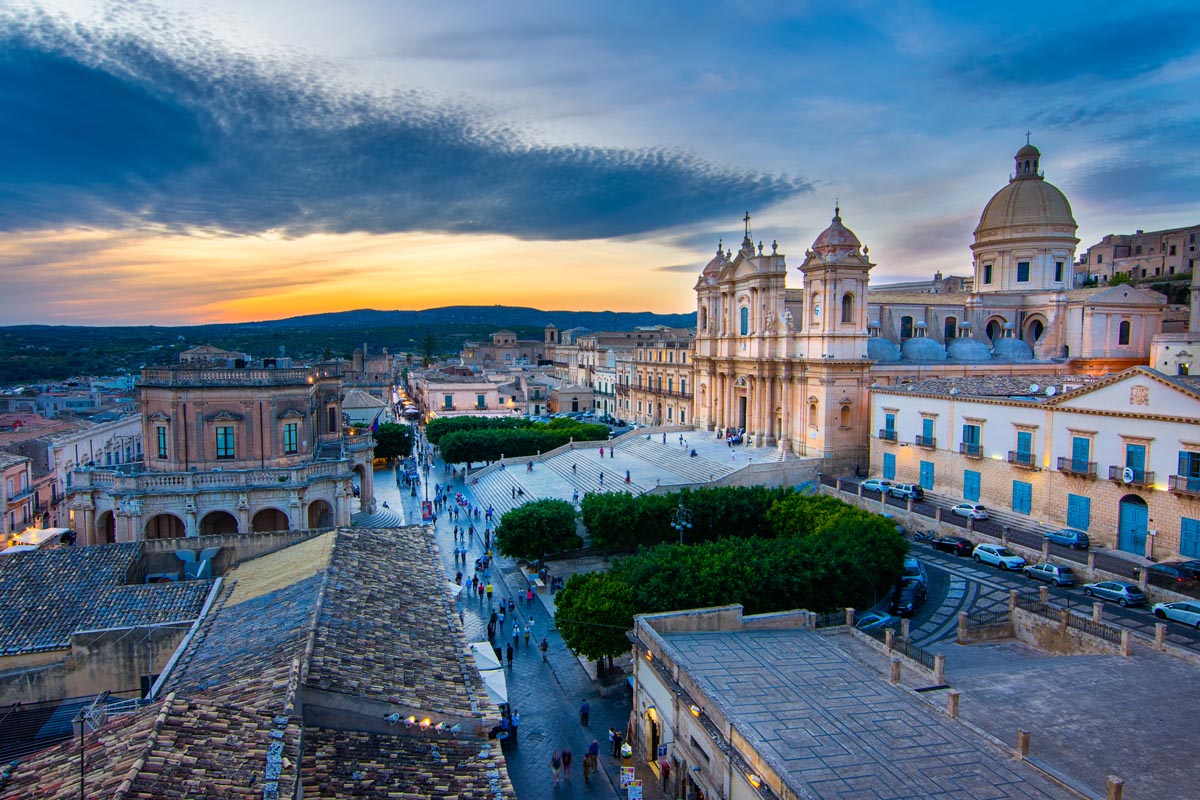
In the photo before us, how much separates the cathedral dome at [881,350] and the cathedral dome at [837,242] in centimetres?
698

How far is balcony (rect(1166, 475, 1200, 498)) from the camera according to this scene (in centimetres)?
2450

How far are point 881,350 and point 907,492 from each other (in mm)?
14459

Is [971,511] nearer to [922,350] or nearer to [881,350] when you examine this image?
[881,350]

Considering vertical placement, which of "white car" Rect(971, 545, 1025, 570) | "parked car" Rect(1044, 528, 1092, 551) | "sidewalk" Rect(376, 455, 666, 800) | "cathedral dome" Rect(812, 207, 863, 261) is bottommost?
"sidewalk" Rect(376, 455, 666, 800)

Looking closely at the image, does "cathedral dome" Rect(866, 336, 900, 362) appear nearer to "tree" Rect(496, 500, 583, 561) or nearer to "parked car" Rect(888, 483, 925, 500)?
"parked car" Rect(888, 483, 925, 500)

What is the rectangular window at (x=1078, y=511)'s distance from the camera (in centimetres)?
2827

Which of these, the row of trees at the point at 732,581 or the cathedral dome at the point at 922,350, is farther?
the cathedral dome at the point at 922,350

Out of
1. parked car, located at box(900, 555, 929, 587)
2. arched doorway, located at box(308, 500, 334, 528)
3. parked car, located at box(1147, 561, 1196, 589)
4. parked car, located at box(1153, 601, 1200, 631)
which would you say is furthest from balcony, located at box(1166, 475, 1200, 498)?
arched doorway, located at box(308, 500, 334, 528)

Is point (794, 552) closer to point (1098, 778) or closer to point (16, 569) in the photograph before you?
point (1098, 778)

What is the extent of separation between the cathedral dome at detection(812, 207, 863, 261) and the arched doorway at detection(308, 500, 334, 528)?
29562 millimetres

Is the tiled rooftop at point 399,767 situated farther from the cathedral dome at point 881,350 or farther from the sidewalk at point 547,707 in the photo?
the cathedral dome at point 881,350

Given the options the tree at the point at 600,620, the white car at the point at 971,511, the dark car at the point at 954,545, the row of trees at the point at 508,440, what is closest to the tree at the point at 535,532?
the tree at the point at 600,620

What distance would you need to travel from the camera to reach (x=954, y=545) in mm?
29125

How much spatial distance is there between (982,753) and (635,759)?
27.2 ft
